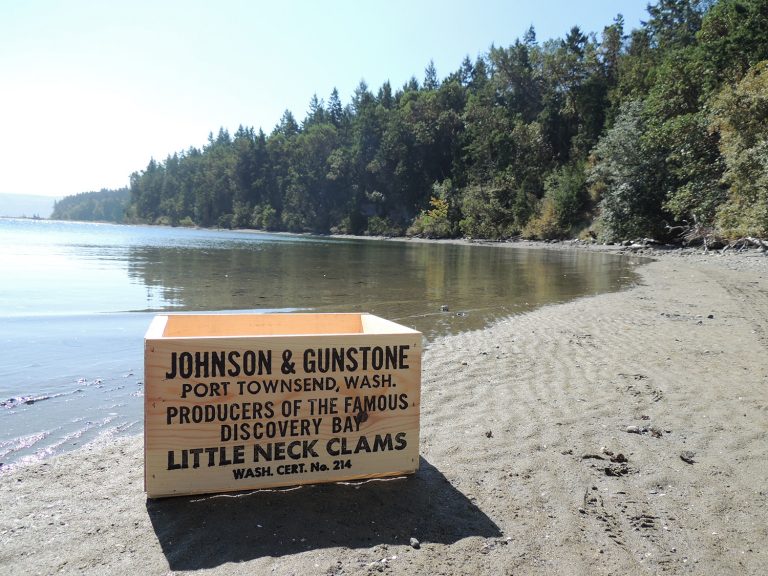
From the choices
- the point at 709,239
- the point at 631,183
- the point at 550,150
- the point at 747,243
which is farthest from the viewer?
the point at 550,150

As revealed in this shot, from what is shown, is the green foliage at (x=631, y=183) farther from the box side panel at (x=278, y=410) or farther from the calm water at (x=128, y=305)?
the box side panel at (x=278, y=410)

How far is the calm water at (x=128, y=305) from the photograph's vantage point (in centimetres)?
587

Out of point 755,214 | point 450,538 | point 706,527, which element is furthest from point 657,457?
point 755,214

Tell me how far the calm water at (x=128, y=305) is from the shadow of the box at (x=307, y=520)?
2068mm

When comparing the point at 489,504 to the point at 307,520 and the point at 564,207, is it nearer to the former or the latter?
the point at 307,520

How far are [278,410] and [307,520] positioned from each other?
2.42 feet

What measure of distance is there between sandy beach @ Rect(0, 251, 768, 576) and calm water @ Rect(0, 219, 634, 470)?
4.44 ft

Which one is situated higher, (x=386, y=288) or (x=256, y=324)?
(x=256, y=324)

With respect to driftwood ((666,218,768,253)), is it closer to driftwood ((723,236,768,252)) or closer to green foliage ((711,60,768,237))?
driftwood ((723,236,768,252))

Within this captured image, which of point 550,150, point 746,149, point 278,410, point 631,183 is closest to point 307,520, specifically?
point 278,410

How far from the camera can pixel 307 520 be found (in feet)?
11.7

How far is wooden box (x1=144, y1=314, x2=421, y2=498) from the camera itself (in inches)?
143

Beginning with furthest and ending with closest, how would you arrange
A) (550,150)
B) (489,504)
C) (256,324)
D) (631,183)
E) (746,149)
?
(550,150)
(631,183)
(746,149)
(256,324)
(489,504)

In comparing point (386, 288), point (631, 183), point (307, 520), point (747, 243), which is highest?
point (631, 183)
